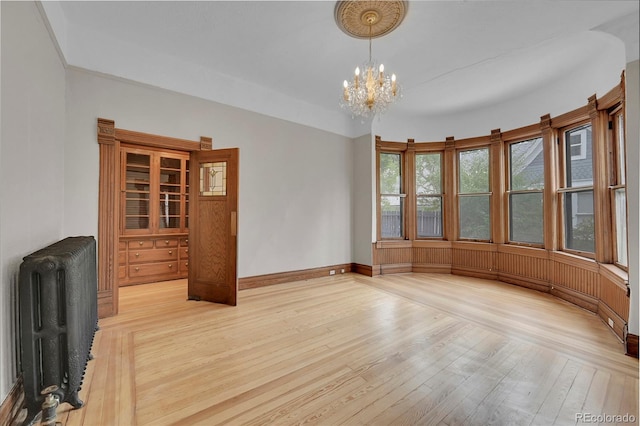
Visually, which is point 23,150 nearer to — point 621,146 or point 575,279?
point 621,146

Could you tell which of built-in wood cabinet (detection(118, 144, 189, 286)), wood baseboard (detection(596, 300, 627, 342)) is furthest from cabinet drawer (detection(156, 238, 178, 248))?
wood baseboard (detection(596, 300, 627, 342))

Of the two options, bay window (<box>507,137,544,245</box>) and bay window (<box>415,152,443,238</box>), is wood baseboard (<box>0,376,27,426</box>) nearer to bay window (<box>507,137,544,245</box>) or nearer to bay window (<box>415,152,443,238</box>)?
bay window (<box>415,152,443,238</box>)

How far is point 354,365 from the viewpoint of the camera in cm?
216

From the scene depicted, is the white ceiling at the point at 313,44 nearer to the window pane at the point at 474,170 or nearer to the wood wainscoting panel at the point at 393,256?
the window pane at the point at 474,170

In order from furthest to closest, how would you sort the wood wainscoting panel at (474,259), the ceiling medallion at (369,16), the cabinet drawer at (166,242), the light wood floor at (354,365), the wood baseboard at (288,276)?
the wood wainscoting panel at (474,259), the cabinet drawer at (166,242), the wood baseboard at (288,276), the ceiling medallion at (369,16), the light wood floor at (354,365)

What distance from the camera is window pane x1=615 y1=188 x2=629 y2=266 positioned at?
2943 mm


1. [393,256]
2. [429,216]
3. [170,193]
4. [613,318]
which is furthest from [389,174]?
[170,193]

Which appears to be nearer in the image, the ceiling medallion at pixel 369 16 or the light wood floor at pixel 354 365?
the light wood floor at pixel 354 365

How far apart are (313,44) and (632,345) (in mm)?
4320

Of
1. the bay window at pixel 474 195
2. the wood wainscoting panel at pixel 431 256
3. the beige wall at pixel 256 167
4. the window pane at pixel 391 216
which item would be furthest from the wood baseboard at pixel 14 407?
the bay window at pixel 474 195

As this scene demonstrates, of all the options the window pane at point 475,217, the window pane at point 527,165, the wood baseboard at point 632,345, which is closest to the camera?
the wood baseboard at point 632,345

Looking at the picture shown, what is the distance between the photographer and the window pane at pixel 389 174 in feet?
18.4

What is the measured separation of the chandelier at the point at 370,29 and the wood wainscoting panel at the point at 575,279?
10.9 ft

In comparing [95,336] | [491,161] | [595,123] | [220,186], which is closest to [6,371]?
[95,336]
